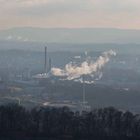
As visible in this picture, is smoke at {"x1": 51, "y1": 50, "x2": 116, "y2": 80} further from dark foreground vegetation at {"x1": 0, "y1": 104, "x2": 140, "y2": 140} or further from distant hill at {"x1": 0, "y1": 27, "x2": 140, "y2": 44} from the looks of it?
distant hill at {"x1": 0, "y1": 27, "x2": 140, "y2": 44}

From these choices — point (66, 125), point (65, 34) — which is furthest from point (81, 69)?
point (65, 34)

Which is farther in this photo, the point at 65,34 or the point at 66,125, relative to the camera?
the point at 65,34

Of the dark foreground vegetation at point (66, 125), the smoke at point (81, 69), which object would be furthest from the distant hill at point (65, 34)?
the dark foreground vegetation at point (66, 125)

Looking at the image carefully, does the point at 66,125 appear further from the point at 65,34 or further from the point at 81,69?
the point at 65,34

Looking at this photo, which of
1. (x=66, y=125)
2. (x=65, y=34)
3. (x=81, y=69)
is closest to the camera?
(x=66, y=125)

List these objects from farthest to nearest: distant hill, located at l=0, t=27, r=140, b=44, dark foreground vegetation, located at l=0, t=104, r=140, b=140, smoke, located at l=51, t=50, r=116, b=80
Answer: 1. distant hill, located at l=0, t=27, r=140, b=44
2. smoke, located at l=51, t=50, r=116, b=80
3. dark foreground vegetation, located at l=0, t=104, r=140, b=140

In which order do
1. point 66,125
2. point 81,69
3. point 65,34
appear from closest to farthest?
point 66,125
point 81,69
point 65,34

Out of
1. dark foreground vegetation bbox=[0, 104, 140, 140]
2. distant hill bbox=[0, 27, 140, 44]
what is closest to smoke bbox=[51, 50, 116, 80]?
dark foreground vegetation bbox=[0, 104, 140, 140]
